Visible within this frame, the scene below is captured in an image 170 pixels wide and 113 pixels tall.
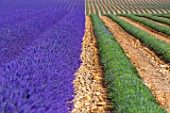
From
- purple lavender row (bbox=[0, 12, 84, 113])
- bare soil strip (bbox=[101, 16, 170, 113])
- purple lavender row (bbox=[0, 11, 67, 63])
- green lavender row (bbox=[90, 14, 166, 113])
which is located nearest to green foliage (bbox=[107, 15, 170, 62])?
bare soil strip (bbox=[101, 16, 170, 113])

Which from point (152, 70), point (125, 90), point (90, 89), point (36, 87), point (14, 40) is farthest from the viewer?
point (14, 40)

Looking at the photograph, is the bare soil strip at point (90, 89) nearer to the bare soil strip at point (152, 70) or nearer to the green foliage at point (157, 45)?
the bare soil strip at point (152, 70)

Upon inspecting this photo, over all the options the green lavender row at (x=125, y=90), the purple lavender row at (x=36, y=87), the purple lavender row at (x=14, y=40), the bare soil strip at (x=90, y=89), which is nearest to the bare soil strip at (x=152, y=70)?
the green lavender row at (x=125, y=90)

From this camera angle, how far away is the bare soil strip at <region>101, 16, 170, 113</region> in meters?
8.26

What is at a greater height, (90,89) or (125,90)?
(125,90)

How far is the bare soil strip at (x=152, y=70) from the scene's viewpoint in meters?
8.26

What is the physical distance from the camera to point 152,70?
35.3 ft

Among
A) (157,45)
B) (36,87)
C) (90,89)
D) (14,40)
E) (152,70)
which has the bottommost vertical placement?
(152,70)

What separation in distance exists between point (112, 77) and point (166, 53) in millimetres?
5011

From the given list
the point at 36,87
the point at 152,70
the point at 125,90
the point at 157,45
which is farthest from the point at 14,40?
the point at 36,87

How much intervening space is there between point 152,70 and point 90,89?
3333 mm

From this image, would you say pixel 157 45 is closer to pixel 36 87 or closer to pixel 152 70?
pixel 152 70

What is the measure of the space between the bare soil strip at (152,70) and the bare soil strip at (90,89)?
54.4 inches

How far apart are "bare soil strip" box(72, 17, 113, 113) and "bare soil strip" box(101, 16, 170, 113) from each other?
138cm
